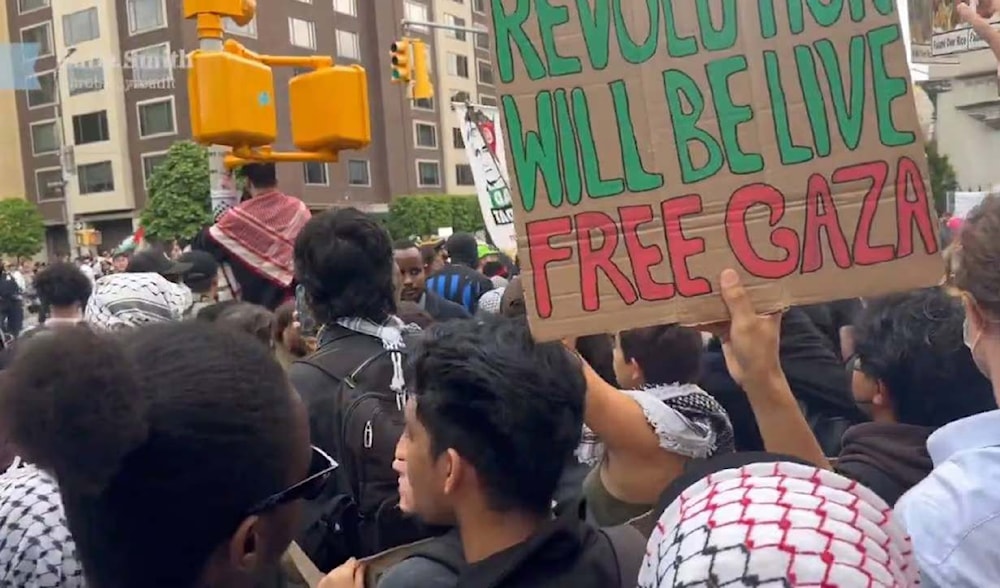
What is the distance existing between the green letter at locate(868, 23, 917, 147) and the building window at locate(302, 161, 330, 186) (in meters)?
41.5

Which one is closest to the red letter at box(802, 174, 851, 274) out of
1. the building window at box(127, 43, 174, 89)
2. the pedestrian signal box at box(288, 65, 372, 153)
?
the pedestrian signal box at box(288, 65, 372, 153)

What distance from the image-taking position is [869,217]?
6.11 ft

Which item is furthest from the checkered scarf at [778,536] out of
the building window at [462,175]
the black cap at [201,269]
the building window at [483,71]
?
the building window at [483,71]

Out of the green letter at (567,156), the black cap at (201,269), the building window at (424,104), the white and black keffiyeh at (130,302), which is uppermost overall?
the building window at (424,104)

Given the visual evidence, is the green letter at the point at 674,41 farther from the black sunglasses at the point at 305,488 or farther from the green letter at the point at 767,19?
the black sunglasses at the point at 305,488

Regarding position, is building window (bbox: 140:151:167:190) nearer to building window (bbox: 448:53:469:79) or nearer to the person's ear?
building window (bbox: 448:53:469:79)

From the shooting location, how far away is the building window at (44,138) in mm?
43375

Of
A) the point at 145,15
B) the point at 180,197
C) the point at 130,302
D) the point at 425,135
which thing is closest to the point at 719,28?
the point at 130,302

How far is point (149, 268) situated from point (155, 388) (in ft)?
17.4

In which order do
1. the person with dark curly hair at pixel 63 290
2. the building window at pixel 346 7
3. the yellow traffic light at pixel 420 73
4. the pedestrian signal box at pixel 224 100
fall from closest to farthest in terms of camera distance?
the person with dark curly hair at pixel 63 290 < the pedestrian signal box at pixel 224 100 < the yellow traffic light at pixel 420 73 < the building window at pixel 346 7

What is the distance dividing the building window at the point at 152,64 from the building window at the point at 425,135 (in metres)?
12.3

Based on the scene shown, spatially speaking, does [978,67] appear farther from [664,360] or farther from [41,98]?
[41,98]

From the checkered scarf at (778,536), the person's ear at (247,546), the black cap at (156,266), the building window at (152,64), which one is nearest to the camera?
the checkered scarf at (778,536)

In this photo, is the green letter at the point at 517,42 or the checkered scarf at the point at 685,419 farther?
the checkered scarf at the point at 685,419
